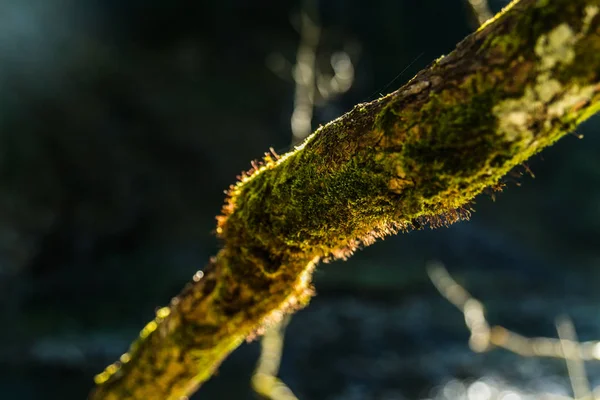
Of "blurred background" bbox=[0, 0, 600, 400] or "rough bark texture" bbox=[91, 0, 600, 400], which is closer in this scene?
"rough bark texture" bbox=[91, 0, 600, 400]

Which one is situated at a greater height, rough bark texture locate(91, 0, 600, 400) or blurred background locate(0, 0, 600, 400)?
blurred background locate(0, 0, 600, 400)

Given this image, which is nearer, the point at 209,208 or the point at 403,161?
the point at 403,161

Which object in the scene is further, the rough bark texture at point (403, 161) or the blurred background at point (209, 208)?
the blurred background at point (209, 208)

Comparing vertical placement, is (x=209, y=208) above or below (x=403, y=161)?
above

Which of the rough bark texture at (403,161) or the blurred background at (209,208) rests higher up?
the blurred background at (209,208)

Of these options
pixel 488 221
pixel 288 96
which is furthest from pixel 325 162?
pixel 488 221
